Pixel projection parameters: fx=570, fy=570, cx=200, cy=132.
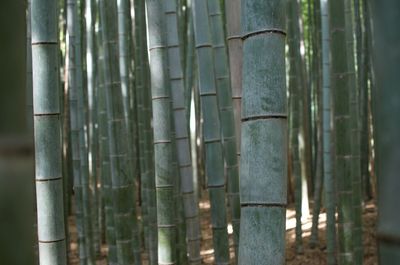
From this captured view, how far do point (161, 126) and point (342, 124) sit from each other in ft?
3.56

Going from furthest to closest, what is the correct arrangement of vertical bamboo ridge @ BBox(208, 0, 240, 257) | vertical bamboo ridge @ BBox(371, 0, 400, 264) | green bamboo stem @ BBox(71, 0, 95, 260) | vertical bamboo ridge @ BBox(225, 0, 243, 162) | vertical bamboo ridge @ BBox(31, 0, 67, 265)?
1. green bamboo stem @ BBox(71, 0, 95, 260)
2. vertical bamboo ridge @ BBox(208, 0, 240, 257)
3. vertical bamboo ridge @ BBox(225, 0, 243, 162)
4. vertical bamboo ridge @ BBox(31, 0, 67, 265)
5. vertical bamboo ridge @ BBox(371, 0, 400, 264)

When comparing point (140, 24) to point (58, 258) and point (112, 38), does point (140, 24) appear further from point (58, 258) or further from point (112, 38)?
point (58, 258)

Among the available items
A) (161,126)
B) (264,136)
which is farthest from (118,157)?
(264,136)

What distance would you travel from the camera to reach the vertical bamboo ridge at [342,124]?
9.70 ft

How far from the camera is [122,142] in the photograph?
9.48 feet

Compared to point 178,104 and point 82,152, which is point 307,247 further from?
point 178,104

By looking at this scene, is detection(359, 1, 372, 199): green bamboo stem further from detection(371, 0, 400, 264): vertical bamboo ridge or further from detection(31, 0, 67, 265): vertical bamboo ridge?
detection(371, 0, 400, 264): vertical bamboo ridge

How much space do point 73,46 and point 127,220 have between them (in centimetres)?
191

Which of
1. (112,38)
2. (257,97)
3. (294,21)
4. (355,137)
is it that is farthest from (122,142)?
(294,21)

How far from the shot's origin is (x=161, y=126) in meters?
2.41

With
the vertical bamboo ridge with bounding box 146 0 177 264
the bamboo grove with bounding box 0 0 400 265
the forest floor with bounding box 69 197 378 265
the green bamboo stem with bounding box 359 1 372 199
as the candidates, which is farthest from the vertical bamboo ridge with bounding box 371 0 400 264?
the green bamboo stem with bounding box 359 1 372 199

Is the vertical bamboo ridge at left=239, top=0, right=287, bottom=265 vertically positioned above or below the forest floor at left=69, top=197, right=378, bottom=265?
above

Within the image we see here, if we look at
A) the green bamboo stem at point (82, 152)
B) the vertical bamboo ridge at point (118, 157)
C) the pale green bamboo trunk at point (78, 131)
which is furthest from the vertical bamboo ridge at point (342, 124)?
the green bamboo stem at point (82, 152)

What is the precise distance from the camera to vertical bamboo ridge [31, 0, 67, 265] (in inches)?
64.6
